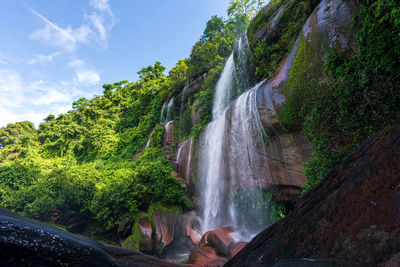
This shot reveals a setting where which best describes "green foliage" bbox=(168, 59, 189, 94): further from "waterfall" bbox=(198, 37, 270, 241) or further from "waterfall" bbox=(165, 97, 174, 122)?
"waterfall" bbox=(198, 37, 270, 241)

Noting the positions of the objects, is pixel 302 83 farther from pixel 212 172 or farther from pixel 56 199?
pixel 56 199

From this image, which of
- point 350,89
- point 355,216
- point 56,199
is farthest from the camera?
point 56,199

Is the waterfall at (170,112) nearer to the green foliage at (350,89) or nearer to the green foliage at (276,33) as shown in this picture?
the green foliage at (276,33)

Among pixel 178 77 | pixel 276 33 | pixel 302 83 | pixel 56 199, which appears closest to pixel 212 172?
pixel 302 83

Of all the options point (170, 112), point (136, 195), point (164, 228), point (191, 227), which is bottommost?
point (191, 227)

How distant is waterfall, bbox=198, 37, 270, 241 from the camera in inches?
294

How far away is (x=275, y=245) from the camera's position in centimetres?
177

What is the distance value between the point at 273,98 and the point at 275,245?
550 cm

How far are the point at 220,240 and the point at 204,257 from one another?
910 mm

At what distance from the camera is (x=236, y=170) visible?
8750 millimetres

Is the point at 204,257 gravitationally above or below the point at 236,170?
below

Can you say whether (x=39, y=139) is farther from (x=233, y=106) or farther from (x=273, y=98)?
(x=273, y=98)

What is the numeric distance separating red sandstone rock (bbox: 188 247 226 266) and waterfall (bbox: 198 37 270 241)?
4.81ft

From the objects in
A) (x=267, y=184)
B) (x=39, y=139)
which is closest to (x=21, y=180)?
(x=267, y=184)
